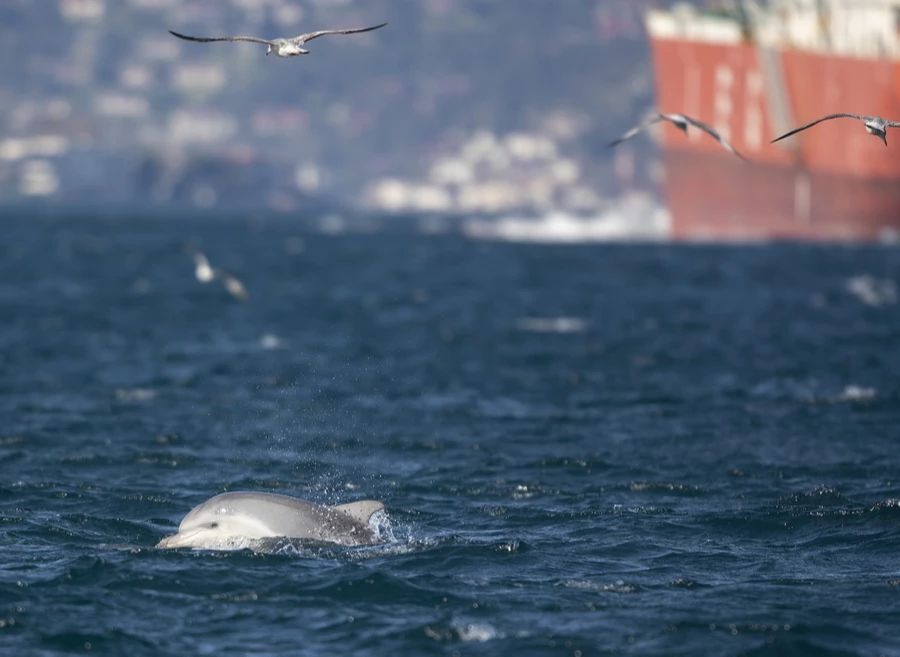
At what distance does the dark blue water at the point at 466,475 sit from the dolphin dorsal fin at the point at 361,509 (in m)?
0.52

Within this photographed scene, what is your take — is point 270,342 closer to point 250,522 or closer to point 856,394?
point 856,394

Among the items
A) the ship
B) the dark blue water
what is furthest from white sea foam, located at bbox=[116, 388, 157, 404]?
the ship

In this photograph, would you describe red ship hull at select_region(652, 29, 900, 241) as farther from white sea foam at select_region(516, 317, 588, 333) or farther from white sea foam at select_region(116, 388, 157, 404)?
white sea foam at select_region(116, 388, 157, 404)

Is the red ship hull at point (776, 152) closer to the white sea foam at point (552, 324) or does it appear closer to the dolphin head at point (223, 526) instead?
the white sea foam at point (552, 324)

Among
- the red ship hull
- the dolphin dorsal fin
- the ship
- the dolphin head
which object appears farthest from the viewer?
the ship

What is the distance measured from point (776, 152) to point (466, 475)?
99239mm

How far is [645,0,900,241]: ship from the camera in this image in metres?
115

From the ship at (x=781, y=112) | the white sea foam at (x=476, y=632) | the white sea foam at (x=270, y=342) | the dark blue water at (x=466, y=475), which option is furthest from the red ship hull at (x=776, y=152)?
the white sea foam at (x=476, y=632)

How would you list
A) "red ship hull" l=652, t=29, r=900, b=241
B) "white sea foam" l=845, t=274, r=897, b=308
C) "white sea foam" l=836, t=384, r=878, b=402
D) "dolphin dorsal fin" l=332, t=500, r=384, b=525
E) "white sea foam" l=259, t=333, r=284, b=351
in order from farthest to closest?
"red ship hull" l=652, t=29, r=900, b=241 → "white sea foam" l=845, t=274, r=897, b=308 → "white sea foam" l=259, t=333, r=284, b=351 → "white sea foam" l=836, t=384, r=878, b=402 → "dolphin dorsal fin" l=332, t=500, r=384, b=525

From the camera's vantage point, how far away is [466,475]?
2841 cm

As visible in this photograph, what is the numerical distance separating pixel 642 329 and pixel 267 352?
43.7 feet

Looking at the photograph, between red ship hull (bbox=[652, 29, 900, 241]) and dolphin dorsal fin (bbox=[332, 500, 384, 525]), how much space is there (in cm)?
9095

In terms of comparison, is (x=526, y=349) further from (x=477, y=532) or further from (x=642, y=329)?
(x=477, y=532)

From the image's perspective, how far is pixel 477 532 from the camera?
78.3 feet
